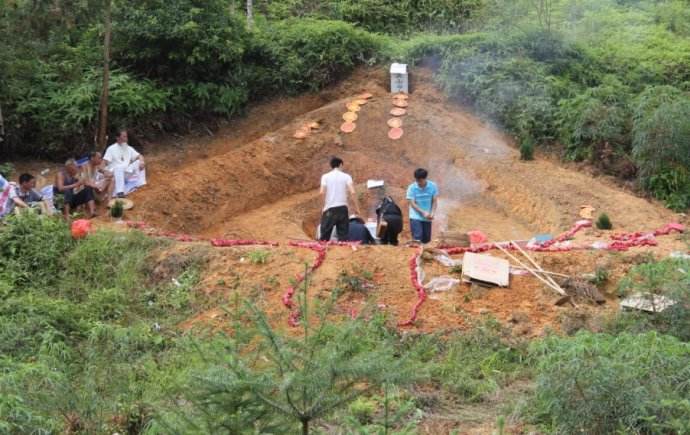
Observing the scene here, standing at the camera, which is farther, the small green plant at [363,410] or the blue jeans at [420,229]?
the blue jeans at [420,229]

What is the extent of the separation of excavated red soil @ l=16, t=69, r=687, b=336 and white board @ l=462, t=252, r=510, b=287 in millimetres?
119

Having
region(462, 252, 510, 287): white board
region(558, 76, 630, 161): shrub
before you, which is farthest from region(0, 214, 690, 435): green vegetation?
region(558, 76, 630, 161): shrub

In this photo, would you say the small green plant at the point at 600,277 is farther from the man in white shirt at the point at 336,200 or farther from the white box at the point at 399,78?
the white box at the point at 399,78

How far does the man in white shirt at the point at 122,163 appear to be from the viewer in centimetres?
1334

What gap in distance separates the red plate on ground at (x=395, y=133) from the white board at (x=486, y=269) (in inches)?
242

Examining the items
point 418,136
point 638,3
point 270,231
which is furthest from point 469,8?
point 270,231

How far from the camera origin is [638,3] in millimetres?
20531

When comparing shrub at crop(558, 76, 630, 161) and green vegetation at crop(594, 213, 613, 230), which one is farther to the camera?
shrub at crop(558, 76, 630, 161)

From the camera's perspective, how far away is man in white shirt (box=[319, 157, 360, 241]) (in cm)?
1139

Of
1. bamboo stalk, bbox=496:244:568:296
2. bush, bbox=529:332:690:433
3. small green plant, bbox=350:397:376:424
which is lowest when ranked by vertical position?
bamboo stalk, bbox=496:244:568:296

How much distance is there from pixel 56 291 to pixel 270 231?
12.7 feet

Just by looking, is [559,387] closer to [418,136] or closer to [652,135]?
[652,135]

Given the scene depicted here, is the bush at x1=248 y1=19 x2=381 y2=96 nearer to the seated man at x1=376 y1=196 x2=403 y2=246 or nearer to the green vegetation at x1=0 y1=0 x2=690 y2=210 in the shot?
the green vegetation at x1=0 y1=0 x2=690 y2=210

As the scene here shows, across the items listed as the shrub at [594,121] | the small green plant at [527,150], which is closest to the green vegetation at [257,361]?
the small green plant at [527,150]
